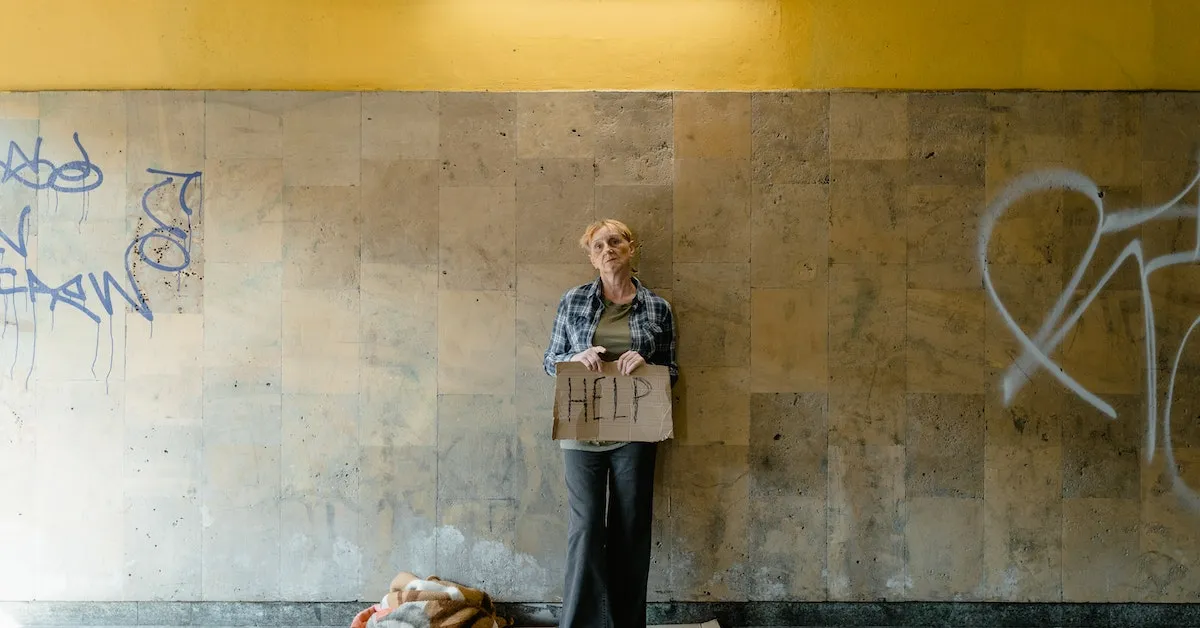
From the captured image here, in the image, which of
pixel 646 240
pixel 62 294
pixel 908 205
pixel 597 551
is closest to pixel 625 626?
pixel 597 551

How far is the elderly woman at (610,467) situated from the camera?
3.36 metres

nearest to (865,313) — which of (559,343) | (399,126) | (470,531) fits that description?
(559,343)

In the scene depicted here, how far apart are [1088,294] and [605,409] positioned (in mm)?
2605

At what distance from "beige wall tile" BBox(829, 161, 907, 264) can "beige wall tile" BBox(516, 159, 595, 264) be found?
4.17ft

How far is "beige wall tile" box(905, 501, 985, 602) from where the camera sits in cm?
382

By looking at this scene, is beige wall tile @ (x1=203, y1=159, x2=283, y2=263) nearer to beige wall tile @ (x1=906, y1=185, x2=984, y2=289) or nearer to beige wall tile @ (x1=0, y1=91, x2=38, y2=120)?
beige wall tile @ (x1=0, y1=91, x2=38, y2=120)

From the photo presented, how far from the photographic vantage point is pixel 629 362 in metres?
3.26

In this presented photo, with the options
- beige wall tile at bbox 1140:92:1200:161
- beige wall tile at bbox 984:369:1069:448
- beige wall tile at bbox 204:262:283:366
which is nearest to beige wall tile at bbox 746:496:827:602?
beige wall tile at bbox 984:369:1069:448

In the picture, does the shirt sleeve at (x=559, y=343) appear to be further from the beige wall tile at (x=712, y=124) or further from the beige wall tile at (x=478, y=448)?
the beige wall tile at (x=712, y=124)

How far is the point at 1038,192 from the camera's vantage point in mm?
3797

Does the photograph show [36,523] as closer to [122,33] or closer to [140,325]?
[140,325]

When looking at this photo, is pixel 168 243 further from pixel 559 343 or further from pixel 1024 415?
pixel 1024 415

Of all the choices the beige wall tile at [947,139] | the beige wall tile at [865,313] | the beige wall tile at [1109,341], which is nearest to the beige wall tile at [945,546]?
the beige wall tile at [865,313]

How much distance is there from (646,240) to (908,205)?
1364 mm
